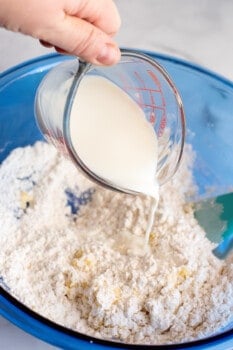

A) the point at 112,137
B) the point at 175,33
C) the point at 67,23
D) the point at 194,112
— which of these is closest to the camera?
the point at 67,23

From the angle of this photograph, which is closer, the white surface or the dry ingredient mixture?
the dry ingredient mixture

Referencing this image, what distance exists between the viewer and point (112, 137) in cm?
78

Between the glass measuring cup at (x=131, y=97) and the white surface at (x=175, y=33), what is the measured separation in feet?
1.04

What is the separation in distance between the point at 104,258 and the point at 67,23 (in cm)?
36

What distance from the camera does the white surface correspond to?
1.15 meters

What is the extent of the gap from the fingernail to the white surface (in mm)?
492

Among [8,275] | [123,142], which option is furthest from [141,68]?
[8,275]

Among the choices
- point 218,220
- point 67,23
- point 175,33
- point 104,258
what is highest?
point 175,33

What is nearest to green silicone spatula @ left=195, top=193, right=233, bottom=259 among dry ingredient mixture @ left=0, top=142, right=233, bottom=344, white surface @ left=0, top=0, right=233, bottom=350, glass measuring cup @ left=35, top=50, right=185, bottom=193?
dry ingredient mixture @ left=0, top=142, right=233, bottom=344

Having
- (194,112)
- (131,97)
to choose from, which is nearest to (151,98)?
(131,97)

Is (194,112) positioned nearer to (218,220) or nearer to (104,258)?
(218,220)

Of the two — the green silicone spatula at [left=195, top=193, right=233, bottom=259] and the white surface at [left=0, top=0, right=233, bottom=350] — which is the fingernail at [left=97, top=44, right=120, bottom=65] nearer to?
the green silicone spatula at [left=195, top=193, right=233, bottom=259]

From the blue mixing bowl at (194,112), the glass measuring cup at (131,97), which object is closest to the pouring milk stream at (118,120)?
the glass measuring cup at (131,97)

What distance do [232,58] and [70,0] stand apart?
2.01 ft
